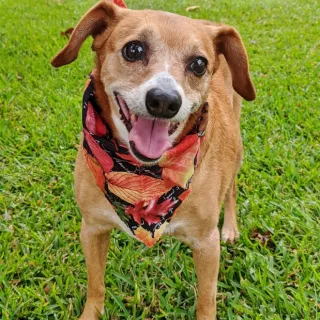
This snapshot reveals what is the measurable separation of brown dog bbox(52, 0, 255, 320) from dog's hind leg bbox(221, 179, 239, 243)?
2.27 ft

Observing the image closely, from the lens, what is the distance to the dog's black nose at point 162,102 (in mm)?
2137

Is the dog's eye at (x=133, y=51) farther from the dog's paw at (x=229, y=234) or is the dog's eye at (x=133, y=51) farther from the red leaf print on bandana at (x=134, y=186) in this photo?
the dog's paw at (x=229, y=234)

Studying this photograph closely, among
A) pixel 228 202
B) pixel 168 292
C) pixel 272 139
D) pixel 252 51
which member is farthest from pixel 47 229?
pixel 252 51

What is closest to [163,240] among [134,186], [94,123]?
[134,186]

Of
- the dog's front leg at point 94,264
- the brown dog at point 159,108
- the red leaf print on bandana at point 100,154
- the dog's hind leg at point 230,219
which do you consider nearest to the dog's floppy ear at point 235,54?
the brown dog at point 159,108

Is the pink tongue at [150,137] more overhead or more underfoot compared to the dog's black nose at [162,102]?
more underfoot

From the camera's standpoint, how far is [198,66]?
2.52 meters

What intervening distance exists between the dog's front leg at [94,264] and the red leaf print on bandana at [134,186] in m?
0.37

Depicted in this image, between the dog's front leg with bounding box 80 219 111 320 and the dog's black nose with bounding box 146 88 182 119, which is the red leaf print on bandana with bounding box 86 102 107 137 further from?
the dog's front leg with bounding box 80 219 111 320

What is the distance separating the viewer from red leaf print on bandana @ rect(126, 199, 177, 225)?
2.68 metres

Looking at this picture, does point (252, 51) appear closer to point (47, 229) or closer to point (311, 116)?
point (311, 116)

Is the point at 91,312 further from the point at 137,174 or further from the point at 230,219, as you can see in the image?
the point at 230,219

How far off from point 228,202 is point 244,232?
295 mm

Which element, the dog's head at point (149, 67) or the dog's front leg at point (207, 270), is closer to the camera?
the dog's head at point (149, 67)
